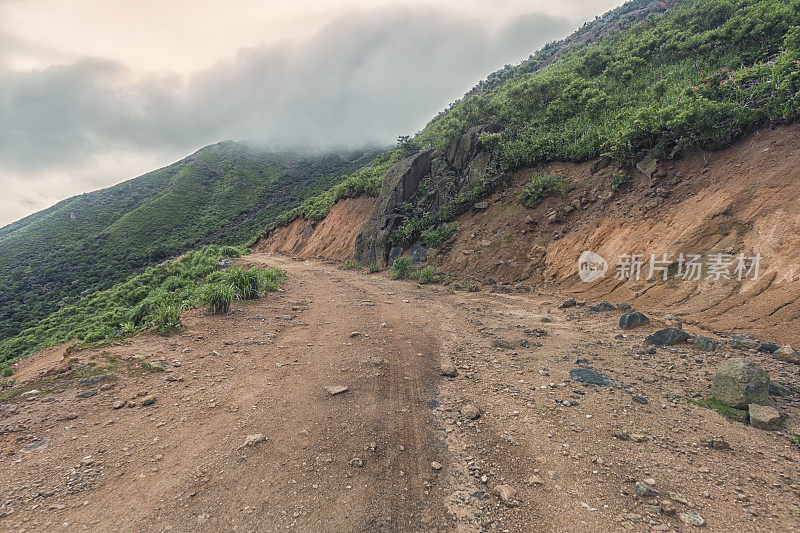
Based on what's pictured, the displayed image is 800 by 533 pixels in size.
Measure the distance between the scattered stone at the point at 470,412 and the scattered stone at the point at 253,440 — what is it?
2.49 metres

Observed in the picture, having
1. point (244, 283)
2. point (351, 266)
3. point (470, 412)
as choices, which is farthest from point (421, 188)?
point (470, 412)

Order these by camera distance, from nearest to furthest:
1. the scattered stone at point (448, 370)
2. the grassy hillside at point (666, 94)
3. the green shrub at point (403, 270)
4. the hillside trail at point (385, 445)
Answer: the hillside trail at point (385, 445)
the scattered stone at point (448, 370)
the grassy hillside at point (666, 94)
the green shrub at point (403, 270)

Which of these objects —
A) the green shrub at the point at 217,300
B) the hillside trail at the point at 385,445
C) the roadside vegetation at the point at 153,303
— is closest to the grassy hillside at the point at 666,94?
the hillside trail at the point at 385,445

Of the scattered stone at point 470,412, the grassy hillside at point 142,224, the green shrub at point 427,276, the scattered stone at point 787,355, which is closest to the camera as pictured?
the scattered stone at point 470,412

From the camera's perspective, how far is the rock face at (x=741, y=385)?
360cm

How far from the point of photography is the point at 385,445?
138 inches

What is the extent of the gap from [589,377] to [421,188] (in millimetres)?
16737

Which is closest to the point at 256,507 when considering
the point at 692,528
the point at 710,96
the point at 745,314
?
the point at 692,528

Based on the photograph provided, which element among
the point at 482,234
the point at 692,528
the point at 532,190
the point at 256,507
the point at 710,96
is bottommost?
the point at 692,528

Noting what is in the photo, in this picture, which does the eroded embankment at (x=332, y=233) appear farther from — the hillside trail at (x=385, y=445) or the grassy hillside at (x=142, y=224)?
the hillside trail at (x=385, y=445)

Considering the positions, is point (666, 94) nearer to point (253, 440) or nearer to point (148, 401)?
point (253, 440)

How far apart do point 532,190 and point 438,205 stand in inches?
234

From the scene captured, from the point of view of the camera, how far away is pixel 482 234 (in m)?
14.3

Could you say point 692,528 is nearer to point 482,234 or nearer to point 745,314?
point 745,314
